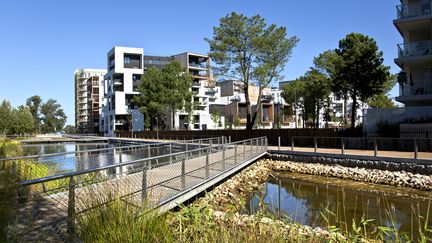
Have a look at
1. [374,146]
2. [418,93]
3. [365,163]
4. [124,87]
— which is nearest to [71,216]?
[365,163]

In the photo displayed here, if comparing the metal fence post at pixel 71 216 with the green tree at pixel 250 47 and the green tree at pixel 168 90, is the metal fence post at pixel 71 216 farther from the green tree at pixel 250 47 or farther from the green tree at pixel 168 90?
the green tree at pixel 168 90

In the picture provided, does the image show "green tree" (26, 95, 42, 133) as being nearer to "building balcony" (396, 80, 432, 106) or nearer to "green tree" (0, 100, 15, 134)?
"green tree" (0, 100, 15, 134)

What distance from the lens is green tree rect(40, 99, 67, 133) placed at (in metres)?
105

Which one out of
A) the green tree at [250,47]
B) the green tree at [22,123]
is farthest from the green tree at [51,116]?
the green tree at [250,47]

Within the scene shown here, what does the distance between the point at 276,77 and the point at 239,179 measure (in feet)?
59.8

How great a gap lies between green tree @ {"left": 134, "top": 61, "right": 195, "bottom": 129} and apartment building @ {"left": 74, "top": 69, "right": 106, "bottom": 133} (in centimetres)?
5105

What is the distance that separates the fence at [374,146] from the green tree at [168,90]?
987 inches

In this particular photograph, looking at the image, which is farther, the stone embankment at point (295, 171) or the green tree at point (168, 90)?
the green tree at point (168, 90)

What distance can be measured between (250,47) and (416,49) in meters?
13.1

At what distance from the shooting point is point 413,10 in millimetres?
23656

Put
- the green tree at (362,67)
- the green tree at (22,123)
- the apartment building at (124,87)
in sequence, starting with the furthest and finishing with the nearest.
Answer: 1. the apartment building at (124,87)
2. the green tree at (22,123)
3. the green tree at (362,67)

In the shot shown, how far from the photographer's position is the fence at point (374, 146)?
16.9 meters

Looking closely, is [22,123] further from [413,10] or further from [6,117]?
[413,10]

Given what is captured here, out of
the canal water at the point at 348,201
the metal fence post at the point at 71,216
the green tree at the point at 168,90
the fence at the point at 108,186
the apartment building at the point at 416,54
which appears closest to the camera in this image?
the metal fence post at the point at 71,216
